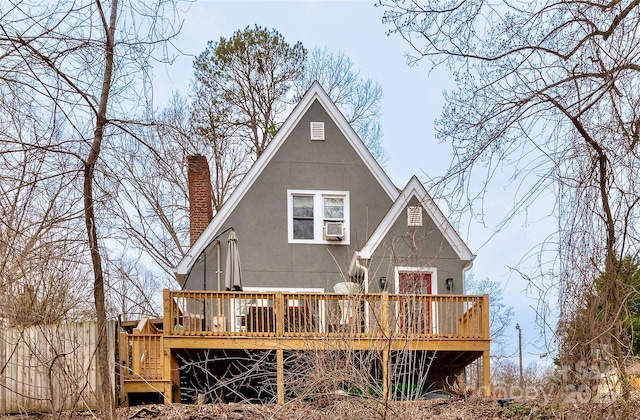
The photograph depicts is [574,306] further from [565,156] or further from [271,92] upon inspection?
[271,92]

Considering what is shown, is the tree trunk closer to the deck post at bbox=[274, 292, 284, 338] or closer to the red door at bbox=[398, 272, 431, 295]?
the red door at bbox=[398, 272, 431, 295]

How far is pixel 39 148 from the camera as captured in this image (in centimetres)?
562

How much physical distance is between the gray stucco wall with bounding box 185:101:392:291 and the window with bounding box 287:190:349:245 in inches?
4.2

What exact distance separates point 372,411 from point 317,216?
7.45 m

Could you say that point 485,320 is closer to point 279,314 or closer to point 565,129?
point 279,314

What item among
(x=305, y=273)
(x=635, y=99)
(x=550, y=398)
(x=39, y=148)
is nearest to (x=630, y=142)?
(x=635, y=99)

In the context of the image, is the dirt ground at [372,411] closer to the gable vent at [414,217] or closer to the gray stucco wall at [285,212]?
the gable vent at [414,217]

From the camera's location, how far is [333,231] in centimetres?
1437

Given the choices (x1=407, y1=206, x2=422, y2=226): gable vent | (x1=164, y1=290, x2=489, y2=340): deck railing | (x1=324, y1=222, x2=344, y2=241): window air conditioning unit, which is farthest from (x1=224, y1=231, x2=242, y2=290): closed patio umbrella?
(x1=407, y1=206, x2=422, y2=226): gable vent

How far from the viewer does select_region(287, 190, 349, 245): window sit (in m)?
14.5

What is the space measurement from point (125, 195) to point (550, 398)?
4.85m

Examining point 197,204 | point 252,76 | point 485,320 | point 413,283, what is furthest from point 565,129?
point 252,76

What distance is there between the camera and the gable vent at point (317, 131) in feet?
48.7

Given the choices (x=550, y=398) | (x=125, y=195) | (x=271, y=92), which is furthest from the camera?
(x=271, y=92)
